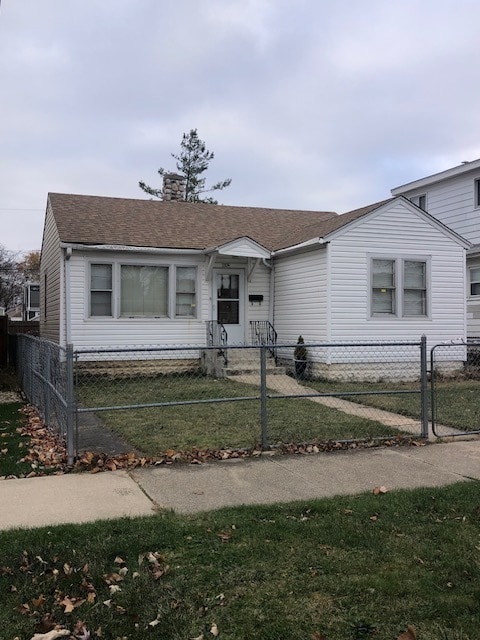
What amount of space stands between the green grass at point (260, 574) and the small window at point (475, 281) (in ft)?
47.0

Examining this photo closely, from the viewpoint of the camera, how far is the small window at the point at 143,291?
1480 cm

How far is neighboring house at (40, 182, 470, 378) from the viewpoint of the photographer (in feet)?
46.2

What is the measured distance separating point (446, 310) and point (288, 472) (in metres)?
10.3

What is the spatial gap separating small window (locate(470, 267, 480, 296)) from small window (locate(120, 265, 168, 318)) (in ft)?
31.6

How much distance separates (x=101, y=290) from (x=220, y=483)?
9.78 meters

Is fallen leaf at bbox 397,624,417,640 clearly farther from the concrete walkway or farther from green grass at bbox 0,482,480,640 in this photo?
the concrete walkway

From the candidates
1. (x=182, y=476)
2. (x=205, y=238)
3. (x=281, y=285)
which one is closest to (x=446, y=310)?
(x=281, y=285)

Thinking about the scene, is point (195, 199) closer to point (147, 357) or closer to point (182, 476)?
point (147, 357)

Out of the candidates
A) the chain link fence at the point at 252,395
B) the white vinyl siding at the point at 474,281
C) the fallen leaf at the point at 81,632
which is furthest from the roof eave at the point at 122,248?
the fallen leaf at the point at 81,632

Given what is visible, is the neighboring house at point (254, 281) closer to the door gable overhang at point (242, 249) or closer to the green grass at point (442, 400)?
the door gable overhang at point (242, 249)

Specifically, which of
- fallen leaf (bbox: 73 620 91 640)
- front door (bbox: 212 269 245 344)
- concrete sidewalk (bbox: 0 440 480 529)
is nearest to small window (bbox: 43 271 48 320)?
front door (bbox: 212 269 245 344)

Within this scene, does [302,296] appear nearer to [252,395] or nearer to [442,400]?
[252,395]

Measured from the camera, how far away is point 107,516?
4.68m

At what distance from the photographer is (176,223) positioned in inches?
664
